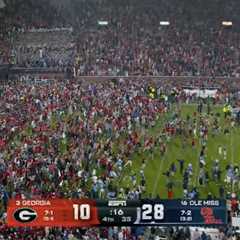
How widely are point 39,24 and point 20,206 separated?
1574 inches

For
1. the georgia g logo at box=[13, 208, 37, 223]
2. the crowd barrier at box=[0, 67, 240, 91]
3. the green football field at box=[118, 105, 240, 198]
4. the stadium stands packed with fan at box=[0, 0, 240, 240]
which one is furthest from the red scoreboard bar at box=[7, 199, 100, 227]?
the crowd barrier at box=[0, 67, 240, 91]

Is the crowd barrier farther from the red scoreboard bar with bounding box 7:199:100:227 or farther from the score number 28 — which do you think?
the red scoreboard bar with bounding box 7:199:100:227

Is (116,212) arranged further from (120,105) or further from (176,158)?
(120,105)

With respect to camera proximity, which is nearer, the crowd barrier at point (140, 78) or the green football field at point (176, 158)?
the green football field at point (176, 158)

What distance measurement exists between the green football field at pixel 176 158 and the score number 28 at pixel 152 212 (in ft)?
30.5

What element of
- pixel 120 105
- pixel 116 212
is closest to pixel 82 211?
pixel 116 212

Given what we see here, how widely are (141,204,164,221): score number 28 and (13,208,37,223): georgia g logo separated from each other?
2.51m

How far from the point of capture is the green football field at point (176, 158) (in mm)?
28344

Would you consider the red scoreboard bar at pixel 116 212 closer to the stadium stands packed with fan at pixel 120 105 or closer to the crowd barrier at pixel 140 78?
the stadium stands packed with fan at pixel 120 105

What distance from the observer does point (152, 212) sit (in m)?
18.1

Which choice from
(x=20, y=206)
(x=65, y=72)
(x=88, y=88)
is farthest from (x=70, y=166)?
(x=65, y=72)

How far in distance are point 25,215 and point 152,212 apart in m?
2.93

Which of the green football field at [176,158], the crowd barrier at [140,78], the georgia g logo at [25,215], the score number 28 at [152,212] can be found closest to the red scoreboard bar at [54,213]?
the georgia g logo at [25,215]

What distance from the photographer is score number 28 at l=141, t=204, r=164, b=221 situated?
18078mm
